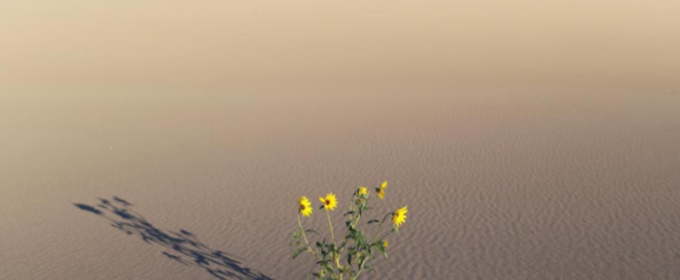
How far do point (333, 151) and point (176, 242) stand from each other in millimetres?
4378

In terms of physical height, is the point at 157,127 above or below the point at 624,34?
below

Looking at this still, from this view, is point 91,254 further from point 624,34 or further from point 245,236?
point 624,34

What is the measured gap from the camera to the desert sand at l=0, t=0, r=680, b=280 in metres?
6.68

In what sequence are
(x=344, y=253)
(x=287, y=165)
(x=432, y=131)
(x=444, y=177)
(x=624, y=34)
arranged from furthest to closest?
(x=624, y=34), (x=432, y=131), (x=287, y=165), (x=444, y=177), (x=344, y=253)

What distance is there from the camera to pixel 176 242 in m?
6.96

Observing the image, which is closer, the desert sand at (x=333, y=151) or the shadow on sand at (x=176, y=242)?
the shadow on sand at (x=176, y=242)

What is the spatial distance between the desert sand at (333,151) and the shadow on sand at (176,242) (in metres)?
0.03

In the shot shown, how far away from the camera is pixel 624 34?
26812 millimetres

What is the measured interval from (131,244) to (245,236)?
1.20 metres

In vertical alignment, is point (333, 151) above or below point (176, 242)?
above

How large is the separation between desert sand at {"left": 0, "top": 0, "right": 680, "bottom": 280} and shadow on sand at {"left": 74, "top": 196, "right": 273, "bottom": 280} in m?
0.03

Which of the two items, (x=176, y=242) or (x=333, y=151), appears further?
(x=333, y=151)

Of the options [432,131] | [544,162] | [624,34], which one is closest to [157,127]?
[432,131]

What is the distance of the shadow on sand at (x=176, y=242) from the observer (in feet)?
20.6
